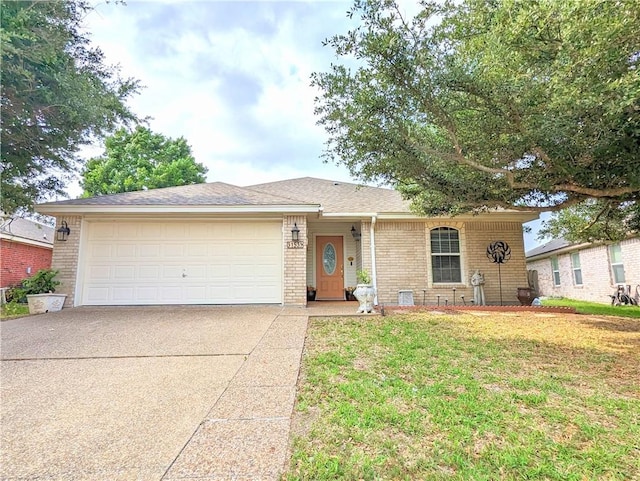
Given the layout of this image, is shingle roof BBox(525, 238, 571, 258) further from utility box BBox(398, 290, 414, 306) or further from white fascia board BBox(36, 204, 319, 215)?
white fascia board BBox(36, 204, 319, 215)

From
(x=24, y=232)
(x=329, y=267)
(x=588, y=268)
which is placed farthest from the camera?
(x=588, y=268)

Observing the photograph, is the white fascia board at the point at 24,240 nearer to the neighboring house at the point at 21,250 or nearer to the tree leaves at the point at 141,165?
the neighboring house at the point at 21,250

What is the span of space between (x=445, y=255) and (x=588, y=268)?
10.3 m

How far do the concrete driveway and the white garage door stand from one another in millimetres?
2608

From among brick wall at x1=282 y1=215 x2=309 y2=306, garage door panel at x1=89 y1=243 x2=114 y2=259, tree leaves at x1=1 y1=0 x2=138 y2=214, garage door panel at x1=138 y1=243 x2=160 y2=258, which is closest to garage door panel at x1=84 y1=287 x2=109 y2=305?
garage door panel at x1=89 y1=243 x2=114 y2=259

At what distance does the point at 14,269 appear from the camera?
44.0 ft

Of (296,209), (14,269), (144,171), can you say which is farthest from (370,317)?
(144,171)

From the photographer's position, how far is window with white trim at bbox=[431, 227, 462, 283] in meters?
9.69

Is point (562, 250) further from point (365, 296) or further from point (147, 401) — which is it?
point (147, 401)

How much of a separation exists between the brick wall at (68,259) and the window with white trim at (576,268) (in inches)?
807

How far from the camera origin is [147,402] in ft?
9.46

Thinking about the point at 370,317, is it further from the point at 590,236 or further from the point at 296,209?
the point at 590,236

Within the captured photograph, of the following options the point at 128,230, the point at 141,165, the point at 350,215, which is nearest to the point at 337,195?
the point at 350,215

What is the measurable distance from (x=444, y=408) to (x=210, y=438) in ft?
6.30
